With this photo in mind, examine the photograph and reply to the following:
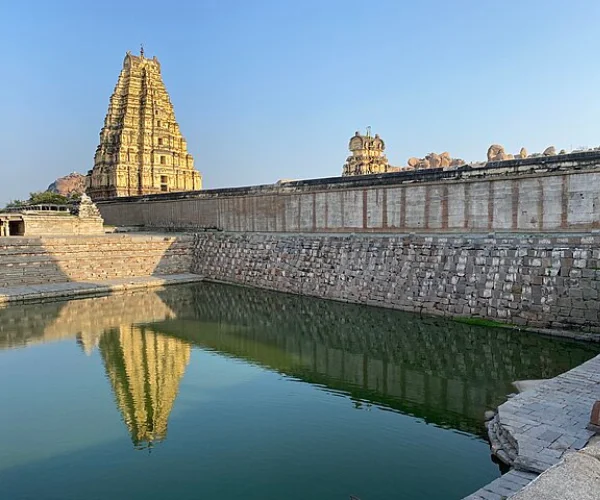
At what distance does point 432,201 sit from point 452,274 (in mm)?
3552

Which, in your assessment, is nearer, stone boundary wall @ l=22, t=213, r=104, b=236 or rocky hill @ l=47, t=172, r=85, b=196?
stone boundary wall @ l=22, t=213, r=104, b=236

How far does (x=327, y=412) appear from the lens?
7816mm

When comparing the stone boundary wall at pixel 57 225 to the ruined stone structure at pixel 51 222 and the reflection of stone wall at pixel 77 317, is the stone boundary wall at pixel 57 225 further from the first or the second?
the reflection of stone wall at pixel 77 317

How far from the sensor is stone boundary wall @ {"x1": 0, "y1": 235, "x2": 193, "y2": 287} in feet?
60.4

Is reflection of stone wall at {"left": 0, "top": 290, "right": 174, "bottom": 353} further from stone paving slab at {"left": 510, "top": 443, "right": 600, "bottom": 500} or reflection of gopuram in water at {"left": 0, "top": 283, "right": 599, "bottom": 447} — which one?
stone paving slab at {"left": 510, "top": 443, "right": 600, "bottom": 500}

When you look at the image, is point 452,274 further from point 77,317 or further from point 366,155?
point 366,155

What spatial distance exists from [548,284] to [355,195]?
850 cm

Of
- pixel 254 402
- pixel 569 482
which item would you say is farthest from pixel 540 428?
pixel 254 402

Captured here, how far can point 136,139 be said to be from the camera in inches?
1358

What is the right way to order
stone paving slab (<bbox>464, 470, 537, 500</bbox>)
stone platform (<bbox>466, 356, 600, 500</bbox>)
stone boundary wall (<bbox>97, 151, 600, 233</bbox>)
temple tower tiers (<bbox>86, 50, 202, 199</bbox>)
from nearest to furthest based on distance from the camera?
stone paving slab (<bbox>464, 470, 537, 500</bbox>), stone platform (<bbox>466, 356, 600, 500</bbox>), stone boundary wall (<bbox>97, 151, 600, 233</bbox>), temple tower tiers (<bbox>86, 50, 202, 199</bbox>)

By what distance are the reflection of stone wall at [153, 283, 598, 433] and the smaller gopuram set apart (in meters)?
27.6

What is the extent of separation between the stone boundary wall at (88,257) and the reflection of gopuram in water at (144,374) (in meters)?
7.83

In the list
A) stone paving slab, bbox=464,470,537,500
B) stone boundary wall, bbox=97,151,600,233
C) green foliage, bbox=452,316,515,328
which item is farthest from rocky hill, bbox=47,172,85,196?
stone paving slab, bbox=464,470,537,500

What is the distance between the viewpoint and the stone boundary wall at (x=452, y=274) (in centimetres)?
1137
